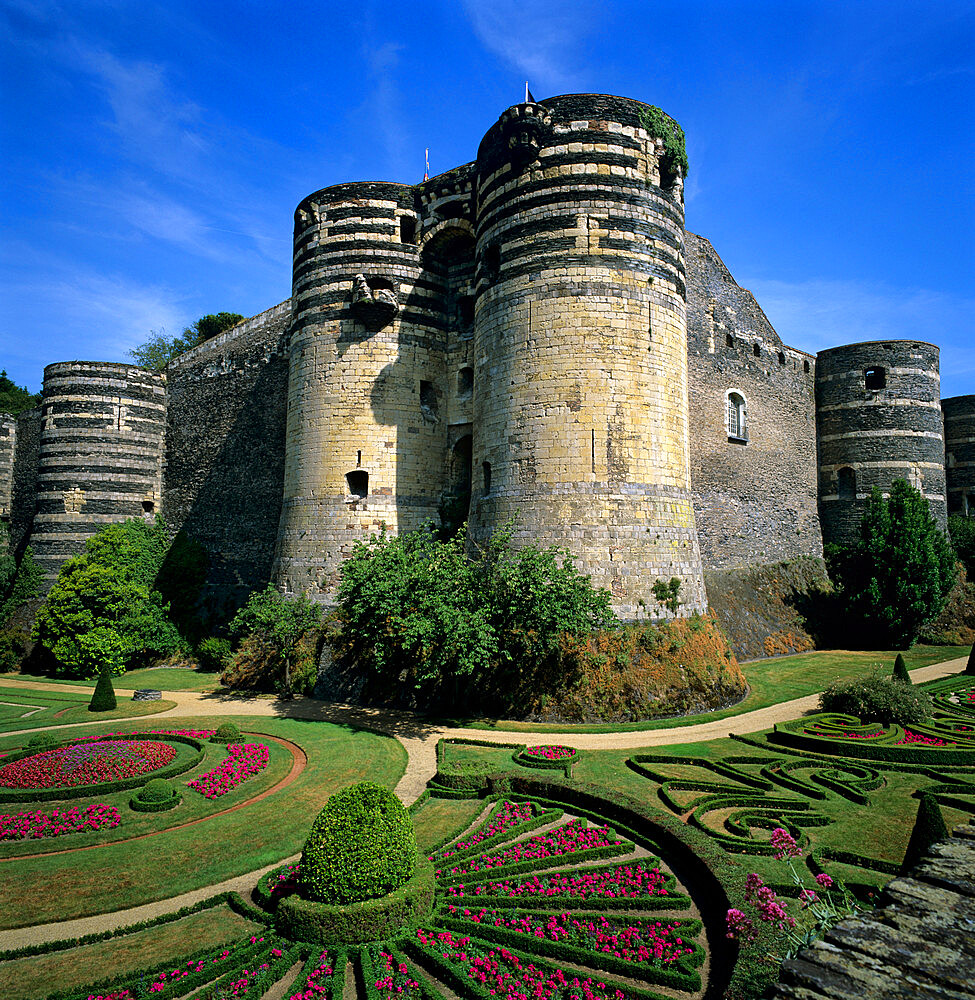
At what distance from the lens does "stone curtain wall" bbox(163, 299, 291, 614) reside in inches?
1069

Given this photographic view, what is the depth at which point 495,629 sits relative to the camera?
47.9ft

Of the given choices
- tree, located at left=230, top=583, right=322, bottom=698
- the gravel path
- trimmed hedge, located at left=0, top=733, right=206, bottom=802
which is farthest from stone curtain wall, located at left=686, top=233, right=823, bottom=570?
trimmed hedge, located at left=0, top=733, right=206, bottom=802

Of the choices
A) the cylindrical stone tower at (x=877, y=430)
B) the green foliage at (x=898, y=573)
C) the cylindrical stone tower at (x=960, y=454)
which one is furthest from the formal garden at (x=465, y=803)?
the cylindrical stone tower at (x=960, y=454)

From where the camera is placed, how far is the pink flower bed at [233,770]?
11494 mm

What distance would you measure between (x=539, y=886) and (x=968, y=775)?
8.31 m

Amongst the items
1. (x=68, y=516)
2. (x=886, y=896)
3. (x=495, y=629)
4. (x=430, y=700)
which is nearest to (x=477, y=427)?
(x=495, y=629)

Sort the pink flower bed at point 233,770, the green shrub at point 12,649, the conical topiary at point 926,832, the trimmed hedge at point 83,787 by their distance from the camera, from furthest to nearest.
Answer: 1. the green shrub at point 12,649
2. the pink flower bed at point 233,770
3. the trimmed hedge at point 83,787
4. the conical topiary at point 926,832

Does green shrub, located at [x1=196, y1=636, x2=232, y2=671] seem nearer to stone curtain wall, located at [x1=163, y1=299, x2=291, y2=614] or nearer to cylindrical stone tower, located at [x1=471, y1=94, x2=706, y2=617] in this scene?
stone curtain wall, located at [x1=163, y1=299, x2=291, y2=614]

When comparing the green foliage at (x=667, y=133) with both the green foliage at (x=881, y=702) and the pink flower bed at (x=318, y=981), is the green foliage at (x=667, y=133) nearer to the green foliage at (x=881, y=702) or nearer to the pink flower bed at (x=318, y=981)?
the green foliage at (x=881, y=702)

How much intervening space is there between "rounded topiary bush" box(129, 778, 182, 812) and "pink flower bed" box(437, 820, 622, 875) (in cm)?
528

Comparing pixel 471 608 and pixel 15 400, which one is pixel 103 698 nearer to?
pixel 471 608

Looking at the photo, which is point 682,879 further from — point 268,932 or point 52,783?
point 52,783

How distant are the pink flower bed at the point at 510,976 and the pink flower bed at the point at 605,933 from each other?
14.0 inches

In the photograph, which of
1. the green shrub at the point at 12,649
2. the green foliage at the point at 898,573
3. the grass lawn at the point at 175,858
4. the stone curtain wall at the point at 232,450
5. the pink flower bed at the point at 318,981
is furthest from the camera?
the stone curtain wall at the point at 232,450
